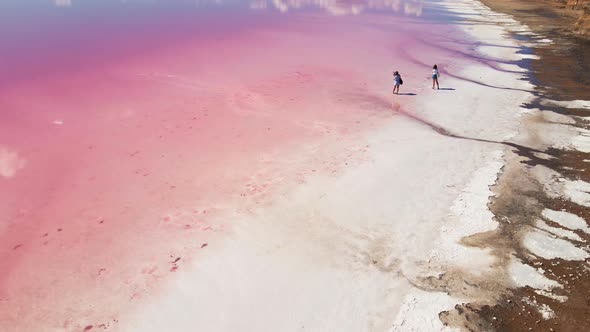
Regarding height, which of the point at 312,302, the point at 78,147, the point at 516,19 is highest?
the point at 516,19

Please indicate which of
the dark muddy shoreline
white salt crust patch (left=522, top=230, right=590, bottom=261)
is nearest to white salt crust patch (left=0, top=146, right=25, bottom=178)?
the dark muddy shoreline

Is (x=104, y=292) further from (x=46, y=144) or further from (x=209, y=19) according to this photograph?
Result: (x=209, y=19)

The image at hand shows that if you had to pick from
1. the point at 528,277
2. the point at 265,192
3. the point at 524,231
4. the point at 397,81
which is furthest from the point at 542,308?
the point at 397,81

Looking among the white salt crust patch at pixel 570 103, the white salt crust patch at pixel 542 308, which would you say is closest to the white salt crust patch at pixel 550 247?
the white salt crust patch at pixel 542 308

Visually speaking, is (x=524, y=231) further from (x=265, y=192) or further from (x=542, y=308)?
(x=265, y=192)

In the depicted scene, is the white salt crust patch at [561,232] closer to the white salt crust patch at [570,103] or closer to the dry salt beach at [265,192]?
the dry salt beach at [265,192]

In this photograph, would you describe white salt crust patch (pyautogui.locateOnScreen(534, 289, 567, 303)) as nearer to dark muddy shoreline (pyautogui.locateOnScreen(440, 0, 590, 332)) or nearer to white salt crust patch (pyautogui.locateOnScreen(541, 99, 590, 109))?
dark muddy shoreline (pyautogui.locateOnScreen(440, 0, 590, 332))

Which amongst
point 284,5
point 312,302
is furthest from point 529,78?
point 284,5
